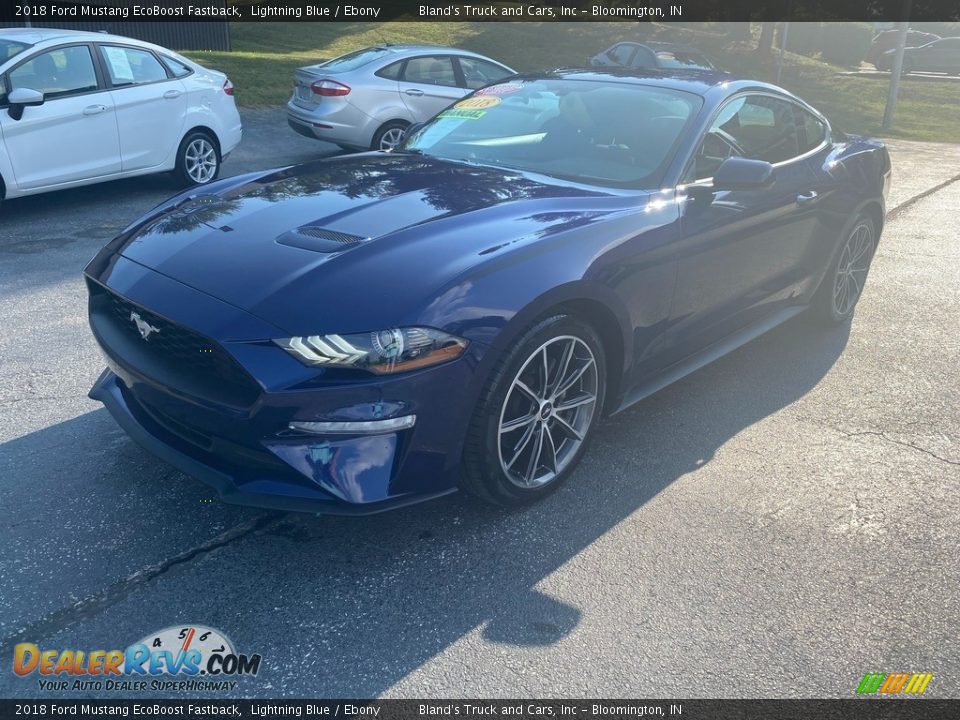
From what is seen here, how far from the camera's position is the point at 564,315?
3496mm

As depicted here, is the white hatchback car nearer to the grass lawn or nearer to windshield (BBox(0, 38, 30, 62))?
windshield (BBox(0, 38, 30, 62))

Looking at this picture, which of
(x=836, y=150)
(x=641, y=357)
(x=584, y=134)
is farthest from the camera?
(x=836, y=150)

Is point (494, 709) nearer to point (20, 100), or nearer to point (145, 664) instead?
point (145, 664)

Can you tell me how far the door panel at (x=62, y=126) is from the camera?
24.4 feet

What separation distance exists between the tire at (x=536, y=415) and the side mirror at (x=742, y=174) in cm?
105

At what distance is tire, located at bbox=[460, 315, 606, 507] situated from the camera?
129 inches

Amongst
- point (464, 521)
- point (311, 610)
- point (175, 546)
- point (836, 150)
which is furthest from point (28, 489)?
point (836, 150)

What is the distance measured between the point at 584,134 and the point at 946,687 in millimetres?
2896

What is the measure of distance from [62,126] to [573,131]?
5.17 m

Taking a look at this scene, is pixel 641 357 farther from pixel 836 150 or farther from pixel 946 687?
pixel 836 150

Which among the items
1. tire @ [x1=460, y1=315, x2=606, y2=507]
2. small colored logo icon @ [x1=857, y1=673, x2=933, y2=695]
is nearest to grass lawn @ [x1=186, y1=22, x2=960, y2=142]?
tire @ [x1=460, y1=315, x2=606, y2=507]

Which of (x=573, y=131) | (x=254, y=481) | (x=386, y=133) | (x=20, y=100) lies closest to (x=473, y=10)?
(x=386, y=133)

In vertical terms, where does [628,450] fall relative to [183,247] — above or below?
below

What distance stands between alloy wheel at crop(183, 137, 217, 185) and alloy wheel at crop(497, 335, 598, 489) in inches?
253
